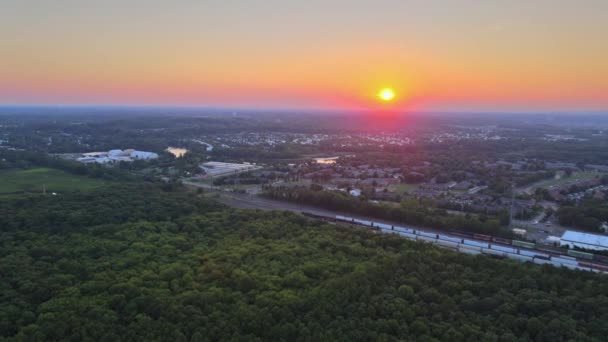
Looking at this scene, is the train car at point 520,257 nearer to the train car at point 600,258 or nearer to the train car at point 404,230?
the train car at point 600,258

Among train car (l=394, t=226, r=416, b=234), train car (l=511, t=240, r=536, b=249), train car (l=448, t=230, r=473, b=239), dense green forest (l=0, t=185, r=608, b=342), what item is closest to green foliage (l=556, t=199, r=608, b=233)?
train car (l=511, t=240, r=536, b=249)

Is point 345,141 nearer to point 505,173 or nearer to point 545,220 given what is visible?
point 505,173

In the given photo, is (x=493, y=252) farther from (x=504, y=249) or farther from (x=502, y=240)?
(x=502, y=240)

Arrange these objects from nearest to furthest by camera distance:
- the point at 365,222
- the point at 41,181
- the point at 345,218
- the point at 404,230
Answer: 1. the point at 404,230
2. the point at 365,222
3. the point at 345,218
4. the point at 41,181

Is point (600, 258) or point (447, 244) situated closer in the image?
point (600, 258)

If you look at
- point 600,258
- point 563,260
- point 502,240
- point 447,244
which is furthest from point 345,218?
point 600,258

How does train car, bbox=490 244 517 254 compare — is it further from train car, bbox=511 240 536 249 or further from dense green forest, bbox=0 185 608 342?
dense green forest, bbox=0 185 608 342
